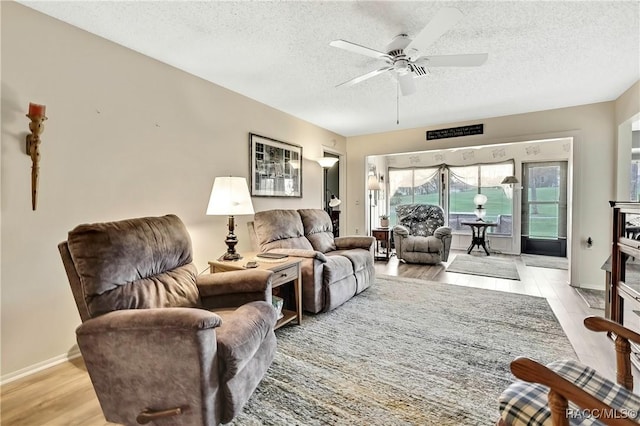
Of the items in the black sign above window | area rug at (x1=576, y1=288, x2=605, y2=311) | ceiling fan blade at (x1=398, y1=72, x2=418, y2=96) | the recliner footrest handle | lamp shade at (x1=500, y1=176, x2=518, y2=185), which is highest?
the black sign above window

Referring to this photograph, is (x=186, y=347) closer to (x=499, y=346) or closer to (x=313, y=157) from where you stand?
(x=499, y=346)

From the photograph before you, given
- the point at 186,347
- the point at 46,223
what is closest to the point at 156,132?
the point at 46,223

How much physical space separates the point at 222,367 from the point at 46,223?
1697mm

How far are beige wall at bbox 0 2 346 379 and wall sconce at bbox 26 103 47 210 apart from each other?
52mm

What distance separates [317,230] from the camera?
393 centimetres

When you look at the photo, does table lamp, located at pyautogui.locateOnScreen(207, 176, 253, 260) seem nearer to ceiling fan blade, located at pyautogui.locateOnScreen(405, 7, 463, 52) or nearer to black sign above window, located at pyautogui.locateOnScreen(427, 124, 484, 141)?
ceiling fan blade, located at pyautogui.locateOnScreen(405, 7, 463, 52)

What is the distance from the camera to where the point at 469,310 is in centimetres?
294

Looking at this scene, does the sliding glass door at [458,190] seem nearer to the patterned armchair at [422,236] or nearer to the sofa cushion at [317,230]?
the patterned armchair at [422,236]

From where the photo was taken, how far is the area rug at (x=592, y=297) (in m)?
3.13

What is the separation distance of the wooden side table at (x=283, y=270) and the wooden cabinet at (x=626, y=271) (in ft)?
7.92

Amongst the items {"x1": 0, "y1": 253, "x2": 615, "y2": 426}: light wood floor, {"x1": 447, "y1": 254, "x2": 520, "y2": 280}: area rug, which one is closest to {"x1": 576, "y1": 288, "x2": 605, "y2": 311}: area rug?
{"x1": 0, "y1": 253, "x2": 615, "y2": 426}: light wood floor

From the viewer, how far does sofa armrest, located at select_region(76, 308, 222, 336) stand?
50.3 inches

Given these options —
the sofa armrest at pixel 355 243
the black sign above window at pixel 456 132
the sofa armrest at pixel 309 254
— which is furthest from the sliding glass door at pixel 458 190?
the sofa armrest at pixel 309 254

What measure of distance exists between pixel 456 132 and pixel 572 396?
4625 millimetres
